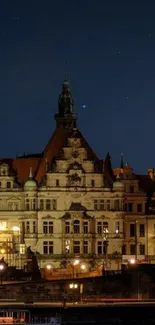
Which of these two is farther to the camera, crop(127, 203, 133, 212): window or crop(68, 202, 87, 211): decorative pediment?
crop(127, 203, 133, 212): window

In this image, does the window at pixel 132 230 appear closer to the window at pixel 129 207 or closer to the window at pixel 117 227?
the window at pixel 129 207

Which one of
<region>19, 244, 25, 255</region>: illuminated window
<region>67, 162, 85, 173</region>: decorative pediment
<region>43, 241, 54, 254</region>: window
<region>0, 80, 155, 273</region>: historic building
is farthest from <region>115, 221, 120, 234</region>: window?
<region>19, 244, 25, 255</region>: illuminated window

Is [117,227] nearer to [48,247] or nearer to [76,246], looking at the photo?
[76,246]

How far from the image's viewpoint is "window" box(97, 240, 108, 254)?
496 feet

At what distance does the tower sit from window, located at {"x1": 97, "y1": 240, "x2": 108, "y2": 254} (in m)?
13.4

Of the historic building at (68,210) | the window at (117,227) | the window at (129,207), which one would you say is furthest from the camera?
the window at (129,207)

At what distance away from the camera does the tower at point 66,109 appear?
15988cm

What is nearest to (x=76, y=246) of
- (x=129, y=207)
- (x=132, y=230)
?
(x=132, y=230)

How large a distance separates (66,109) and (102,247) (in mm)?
16861

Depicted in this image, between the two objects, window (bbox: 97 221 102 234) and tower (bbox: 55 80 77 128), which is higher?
tower (bbox: 55 80 77 128)

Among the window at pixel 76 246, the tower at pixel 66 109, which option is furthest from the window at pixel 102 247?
the tower at pixel 66 109

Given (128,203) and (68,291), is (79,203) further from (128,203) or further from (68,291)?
(68,291)

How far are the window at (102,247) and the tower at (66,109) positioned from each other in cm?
1339

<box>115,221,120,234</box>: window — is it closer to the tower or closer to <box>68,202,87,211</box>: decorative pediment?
<box>68,202,87,211</box>: decorative pediment
